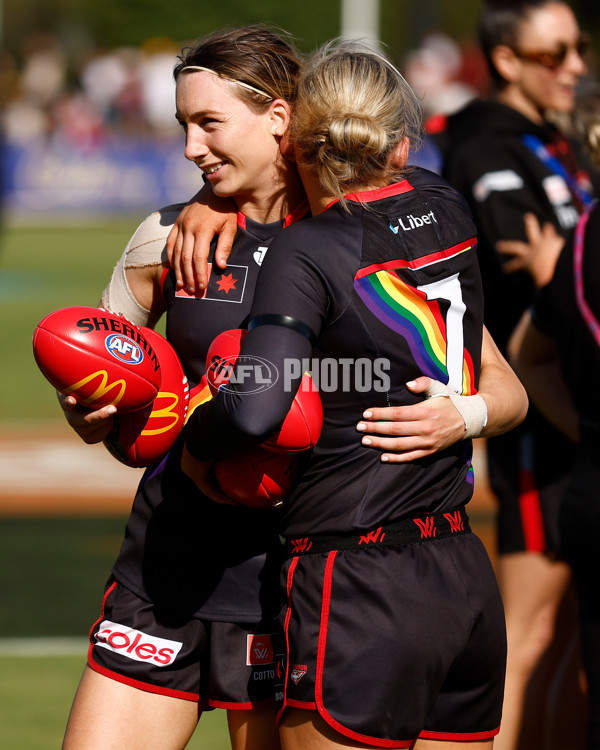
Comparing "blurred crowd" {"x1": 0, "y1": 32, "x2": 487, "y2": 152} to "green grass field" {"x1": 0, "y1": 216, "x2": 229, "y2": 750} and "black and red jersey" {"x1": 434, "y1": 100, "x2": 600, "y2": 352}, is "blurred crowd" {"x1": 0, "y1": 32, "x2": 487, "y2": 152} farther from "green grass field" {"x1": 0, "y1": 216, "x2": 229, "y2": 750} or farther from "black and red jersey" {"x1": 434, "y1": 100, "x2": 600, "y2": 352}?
"black and red jersey" {"x1": 434, "y1": 100, "x2": 600, "y2": 352}

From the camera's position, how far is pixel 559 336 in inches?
146

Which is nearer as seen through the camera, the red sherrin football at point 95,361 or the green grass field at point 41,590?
the red sherrin football at point 95,361

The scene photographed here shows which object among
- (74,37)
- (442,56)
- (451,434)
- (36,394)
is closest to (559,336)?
(451,434)

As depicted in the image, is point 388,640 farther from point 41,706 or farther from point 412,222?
point 41,706

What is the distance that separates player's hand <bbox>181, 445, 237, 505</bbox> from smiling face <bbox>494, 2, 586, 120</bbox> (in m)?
2.78

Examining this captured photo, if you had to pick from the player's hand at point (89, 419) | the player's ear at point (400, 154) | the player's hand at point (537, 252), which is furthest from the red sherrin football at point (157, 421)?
the player's hand at point (537, 252)

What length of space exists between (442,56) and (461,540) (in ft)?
85.9

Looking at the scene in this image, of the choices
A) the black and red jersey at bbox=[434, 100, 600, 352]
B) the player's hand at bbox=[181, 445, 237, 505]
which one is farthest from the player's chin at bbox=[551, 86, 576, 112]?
the player's hand at bbox=[181, 445, 237, 505]

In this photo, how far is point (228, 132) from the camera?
10.1ft

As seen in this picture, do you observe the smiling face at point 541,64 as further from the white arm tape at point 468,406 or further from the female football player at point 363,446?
the white arm tape at point 468,406

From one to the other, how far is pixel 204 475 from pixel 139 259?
2.31 ft

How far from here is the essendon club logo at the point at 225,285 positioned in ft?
10.4

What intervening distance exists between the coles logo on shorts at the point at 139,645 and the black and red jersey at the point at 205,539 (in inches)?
3.6

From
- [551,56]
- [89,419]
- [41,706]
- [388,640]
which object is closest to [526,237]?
[551,56]
